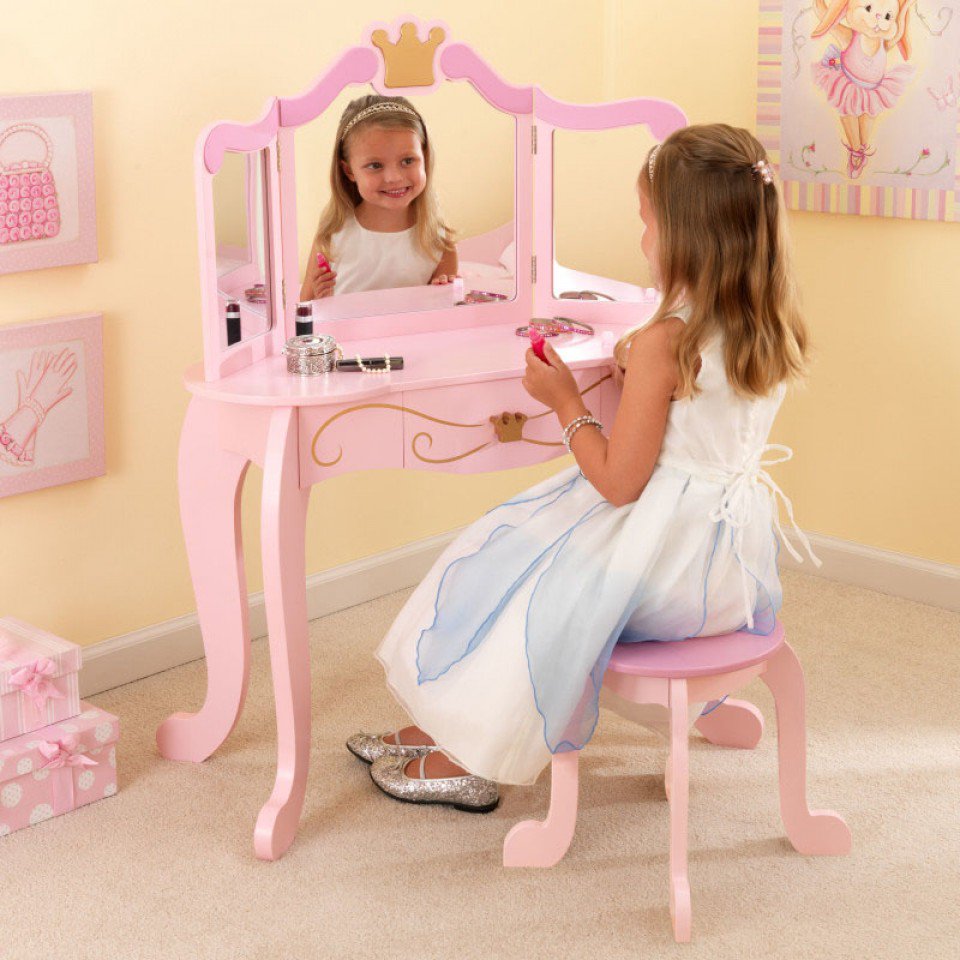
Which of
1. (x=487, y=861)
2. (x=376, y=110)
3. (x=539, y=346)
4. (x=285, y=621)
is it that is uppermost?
(x=376, y=110)

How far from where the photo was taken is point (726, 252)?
6.56 feet

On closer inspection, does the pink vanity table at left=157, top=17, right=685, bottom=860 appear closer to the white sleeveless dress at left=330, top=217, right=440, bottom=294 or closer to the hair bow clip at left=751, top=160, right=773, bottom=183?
the white sleeveless dress at left=330, top=217, right=440, bottom=294

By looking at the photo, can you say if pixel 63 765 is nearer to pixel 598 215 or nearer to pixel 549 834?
pixel 549 834

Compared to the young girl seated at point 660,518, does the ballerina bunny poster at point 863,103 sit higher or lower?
higher

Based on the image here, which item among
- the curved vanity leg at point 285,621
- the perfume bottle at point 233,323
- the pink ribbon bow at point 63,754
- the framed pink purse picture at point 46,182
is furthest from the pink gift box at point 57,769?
the framed pink purse picture at point 46,182

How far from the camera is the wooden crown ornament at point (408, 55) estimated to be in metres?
2.38

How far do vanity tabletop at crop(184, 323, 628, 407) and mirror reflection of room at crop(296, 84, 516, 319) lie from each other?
9cm

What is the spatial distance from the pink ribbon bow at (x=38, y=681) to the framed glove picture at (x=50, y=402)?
0.40m

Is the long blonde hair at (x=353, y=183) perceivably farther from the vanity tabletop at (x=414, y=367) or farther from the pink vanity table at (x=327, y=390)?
the vanity tabletop at (x=414, y=367)

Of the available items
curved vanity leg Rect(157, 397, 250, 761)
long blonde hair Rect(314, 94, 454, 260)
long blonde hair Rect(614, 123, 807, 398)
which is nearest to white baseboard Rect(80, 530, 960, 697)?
curved vanity leg Rect(157, 397, 250, 761)

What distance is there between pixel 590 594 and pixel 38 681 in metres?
0.91

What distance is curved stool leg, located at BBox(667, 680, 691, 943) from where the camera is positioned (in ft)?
6.45

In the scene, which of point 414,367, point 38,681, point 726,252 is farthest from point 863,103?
point 38,681

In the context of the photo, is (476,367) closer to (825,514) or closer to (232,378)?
(232,378)
